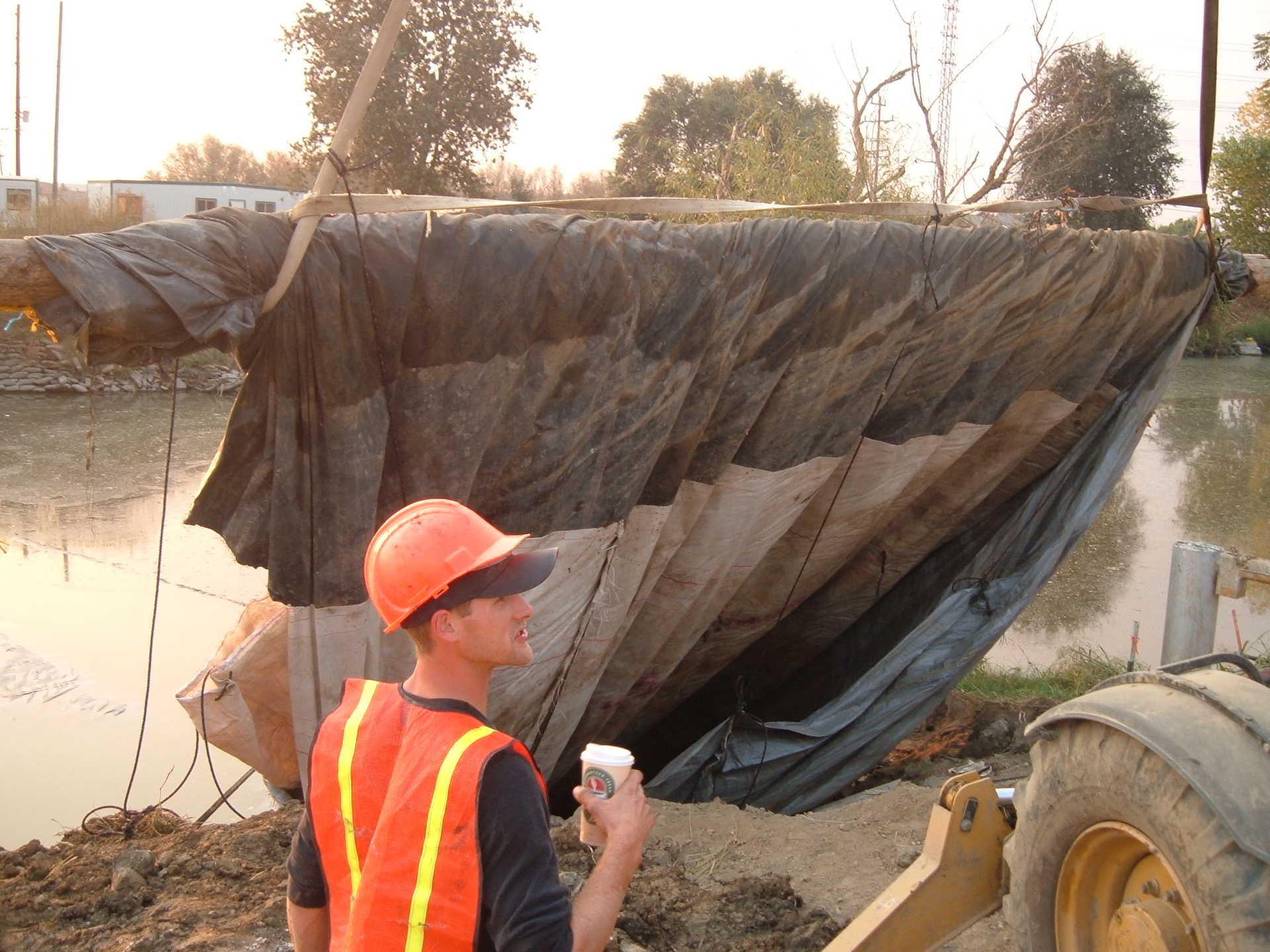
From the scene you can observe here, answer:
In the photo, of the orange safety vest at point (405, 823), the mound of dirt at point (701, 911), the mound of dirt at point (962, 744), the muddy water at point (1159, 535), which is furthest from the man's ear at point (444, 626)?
the muddy water at point (1159, 535)

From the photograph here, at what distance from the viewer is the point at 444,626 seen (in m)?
1.72

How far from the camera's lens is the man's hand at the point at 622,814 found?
1697 millimetres

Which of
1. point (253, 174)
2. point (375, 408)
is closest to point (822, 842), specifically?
point (375, 408)

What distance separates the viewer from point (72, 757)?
5527 millimetres

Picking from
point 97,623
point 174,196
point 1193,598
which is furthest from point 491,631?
point 174,196

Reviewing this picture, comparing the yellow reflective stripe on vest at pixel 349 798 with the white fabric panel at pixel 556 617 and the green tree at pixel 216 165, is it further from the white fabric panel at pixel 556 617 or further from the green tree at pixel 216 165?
the green tree at pixel 216 165

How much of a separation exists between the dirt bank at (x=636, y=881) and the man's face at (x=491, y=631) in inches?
66.2

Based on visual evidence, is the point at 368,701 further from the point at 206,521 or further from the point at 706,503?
the point at 706,503

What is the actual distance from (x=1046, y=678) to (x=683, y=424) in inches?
162

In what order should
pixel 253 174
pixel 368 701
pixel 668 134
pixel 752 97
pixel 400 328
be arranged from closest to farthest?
pixel 368 701 < pixel 400 328 < pixel 752 97 < pixel 668 134 < pixel 253 174

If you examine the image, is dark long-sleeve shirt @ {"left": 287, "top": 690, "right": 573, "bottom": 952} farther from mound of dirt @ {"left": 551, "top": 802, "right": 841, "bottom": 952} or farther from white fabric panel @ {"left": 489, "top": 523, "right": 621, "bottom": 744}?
white fabric panel @ {"left": 489, "top": 523, "right": 621, "bottom": 744}

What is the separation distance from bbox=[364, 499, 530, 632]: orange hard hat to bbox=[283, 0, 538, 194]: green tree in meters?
18.3

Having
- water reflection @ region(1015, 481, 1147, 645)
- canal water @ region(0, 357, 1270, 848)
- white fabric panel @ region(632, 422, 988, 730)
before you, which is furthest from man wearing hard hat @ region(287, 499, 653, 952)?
water reflection @ region(1015, 481, 1147, 645)

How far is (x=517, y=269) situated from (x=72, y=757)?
4.13 m
